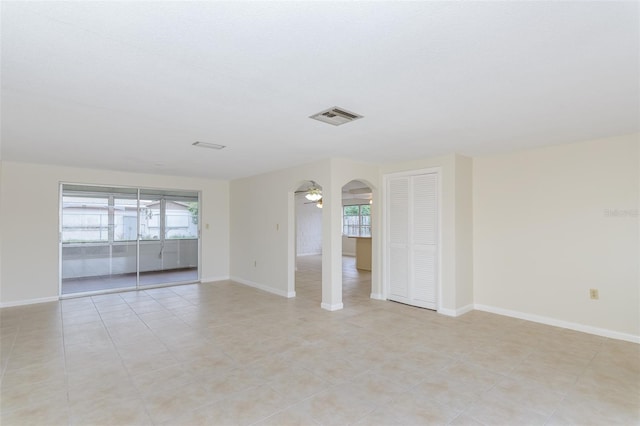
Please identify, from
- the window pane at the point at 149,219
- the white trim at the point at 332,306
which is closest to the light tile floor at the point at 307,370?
the white trim at the point at 332,306

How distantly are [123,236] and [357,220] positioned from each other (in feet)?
27.3

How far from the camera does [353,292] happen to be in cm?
624

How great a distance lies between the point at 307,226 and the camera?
44.6 feet

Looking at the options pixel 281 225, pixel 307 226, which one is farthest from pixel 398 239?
pixel 307 226

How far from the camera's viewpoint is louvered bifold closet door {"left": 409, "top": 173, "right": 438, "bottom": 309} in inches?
194

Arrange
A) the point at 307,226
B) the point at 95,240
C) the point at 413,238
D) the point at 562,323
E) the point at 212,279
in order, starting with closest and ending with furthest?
1. the point at 562,323
2. the point at 413,238
3. the point at 95,240
4. the point at 212,279
5. the point at 307,226

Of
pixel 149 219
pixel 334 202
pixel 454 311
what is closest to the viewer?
pixel 454 311

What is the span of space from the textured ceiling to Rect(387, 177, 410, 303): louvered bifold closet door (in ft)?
5.09

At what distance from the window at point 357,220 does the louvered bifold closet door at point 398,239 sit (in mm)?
7087

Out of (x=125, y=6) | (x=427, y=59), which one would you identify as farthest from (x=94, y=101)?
(x=427, y=59)

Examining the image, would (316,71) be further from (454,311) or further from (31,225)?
(31,225)

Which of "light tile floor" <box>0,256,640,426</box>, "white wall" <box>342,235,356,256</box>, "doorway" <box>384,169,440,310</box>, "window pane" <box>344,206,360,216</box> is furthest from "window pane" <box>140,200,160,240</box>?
"window pane" <box>344,206,360,216</box>

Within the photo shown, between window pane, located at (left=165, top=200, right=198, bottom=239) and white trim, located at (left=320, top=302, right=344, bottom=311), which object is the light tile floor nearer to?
white trim, located at (left=320, top=302, right=344, bottom=311)

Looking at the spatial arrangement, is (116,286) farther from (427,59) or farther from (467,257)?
(427,59)
